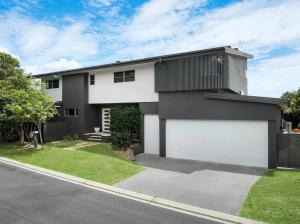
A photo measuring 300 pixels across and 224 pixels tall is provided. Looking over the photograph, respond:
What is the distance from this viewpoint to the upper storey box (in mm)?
13641

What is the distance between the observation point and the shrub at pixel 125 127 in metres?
16.0

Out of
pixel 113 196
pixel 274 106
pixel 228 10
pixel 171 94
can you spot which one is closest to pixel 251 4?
pixel 228 10

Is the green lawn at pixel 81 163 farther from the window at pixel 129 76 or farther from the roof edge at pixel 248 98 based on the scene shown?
the window at pixel 129 76

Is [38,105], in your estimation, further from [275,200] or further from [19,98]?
[275,200]

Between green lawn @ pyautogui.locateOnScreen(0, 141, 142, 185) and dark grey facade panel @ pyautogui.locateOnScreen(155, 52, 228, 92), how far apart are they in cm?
550

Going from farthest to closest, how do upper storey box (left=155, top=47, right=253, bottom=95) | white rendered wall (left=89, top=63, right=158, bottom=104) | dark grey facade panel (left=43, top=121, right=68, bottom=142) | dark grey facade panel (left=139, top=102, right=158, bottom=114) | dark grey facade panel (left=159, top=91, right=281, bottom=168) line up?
dark grey facade panel (left=43, top=121, right=68, bottom=142), white rendered wall (left=89, top=63, right=158, bottom=104), dark grey facade panel (left=139, top=102, right=158, bottom=114), upper storey box (left=155, top=47, right=253, bottom=95), dark grey facade panel (left=159, top=91, right=281, bottom=168)

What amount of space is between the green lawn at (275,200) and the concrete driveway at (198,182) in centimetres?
30

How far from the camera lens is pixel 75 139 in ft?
66.6

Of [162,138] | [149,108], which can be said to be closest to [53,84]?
[149,108]

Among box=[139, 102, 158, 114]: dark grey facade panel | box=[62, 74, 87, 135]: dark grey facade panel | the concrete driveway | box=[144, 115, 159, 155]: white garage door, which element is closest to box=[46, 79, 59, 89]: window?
box=[62, 74, 87, 135]: dark grey facade panel

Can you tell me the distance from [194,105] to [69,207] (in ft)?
30.6

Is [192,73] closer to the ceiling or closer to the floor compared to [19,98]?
closer to the ceiling

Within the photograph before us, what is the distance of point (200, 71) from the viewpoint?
14.2 metres

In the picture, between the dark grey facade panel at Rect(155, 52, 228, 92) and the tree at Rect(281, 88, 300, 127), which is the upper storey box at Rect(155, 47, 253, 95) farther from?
the tree at Rect(281, 88, 300, 127)
